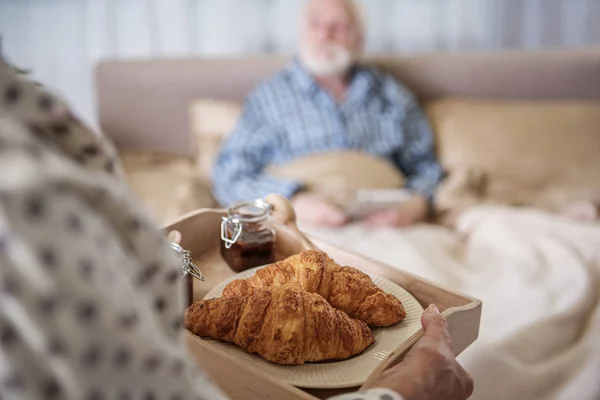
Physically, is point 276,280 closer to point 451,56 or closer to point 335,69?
point 335,69

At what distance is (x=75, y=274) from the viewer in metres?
0.39

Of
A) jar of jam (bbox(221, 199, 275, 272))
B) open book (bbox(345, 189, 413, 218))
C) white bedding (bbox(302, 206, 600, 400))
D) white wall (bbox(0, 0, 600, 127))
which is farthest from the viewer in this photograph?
white wall (bbox(0, 0, 600, 127))

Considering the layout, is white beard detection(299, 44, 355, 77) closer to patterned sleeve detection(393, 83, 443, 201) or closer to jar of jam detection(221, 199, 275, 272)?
patterned sleeve detection(393, 83, 443, 201)

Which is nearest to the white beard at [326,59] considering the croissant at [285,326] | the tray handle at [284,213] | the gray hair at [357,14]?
the gray hair at [357,14]

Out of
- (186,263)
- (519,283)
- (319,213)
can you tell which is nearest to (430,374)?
(186,263)

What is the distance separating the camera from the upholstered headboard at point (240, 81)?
217 cm

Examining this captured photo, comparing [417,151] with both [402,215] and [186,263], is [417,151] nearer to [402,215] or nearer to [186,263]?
[402,215]

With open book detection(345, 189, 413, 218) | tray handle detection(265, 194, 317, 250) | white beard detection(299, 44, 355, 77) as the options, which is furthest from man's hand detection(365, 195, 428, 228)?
tray handle detection(265, 194, 317, 250)

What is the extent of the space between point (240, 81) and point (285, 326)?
179 centimetres

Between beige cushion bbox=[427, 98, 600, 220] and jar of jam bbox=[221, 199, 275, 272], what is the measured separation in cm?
114

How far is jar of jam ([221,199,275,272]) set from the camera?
0.93m

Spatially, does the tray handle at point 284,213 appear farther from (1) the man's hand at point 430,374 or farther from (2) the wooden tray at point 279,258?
(1) the man's hand at point 430,374

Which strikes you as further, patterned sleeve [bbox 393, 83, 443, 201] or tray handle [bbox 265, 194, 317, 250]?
patterned sleeve [bbox 393, 83, 443, 201]

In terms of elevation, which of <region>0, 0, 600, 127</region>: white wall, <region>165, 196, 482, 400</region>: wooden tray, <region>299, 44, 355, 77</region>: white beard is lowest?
<region>165, 196, 482, 400</region>: wooden tray
